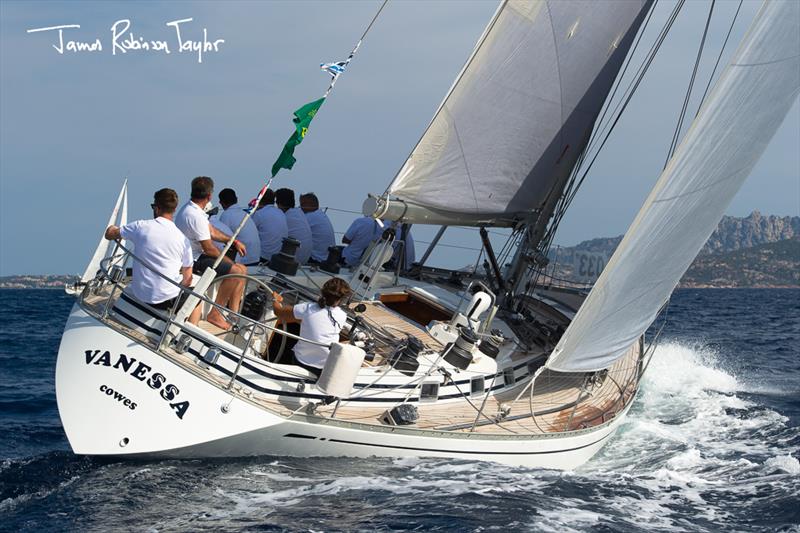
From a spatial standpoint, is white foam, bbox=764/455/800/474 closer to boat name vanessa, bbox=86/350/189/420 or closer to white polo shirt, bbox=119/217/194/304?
boat name vanessa, bbox=86/350/189/420

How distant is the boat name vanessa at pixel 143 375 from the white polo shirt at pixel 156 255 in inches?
26.8

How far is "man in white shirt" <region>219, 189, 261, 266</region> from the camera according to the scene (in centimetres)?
1060

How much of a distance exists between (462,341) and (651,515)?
2.60m

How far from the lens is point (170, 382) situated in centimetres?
747

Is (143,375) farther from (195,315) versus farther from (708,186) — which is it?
(708,186)

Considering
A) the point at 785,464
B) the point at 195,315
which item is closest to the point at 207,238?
the point at 195,315

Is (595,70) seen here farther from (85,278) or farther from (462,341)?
(85,278)

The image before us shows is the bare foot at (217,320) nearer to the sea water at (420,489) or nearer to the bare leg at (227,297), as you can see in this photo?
the bare leg at (227,297)

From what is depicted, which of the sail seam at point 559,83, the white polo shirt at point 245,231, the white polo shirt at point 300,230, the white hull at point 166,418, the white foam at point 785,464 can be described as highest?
the sail seam at point 559,83

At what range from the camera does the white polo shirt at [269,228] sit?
38.7ft

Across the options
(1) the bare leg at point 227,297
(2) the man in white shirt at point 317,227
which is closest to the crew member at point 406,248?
(2) the man in white shirt at point 317,227

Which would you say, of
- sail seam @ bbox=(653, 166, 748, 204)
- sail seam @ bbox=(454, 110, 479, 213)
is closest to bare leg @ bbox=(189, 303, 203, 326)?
sail seam @ bbox=(454, 110, 479, 213)

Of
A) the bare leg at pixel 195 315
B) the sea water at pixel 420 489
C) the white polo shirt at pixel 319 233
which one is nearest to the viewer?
the sea water at pixel 420 489

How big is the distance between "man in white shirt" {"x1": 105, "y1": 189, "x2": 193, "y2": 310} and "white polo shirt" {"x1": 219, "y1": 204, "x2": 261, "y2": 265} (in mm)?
2485
